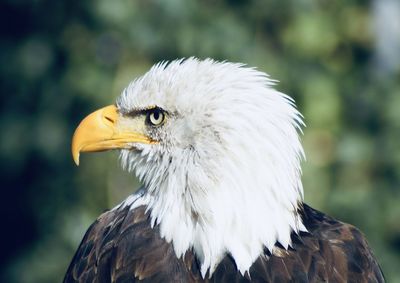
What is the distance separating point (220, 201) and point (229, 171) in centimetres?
11

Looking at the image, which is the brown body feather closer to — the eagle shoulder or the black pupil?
the eagle shoulder

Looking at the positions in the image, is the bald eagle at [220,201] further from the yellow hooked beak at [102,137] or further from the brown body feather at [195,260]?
the yellow hooked beak at [102,137]

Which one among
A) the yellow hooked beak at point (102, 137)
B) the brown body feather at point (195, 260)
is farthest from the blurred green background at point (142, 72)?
the brown body feather at point (195, 260)

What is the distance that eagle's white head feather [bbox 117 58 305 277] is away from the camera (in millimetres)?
3961

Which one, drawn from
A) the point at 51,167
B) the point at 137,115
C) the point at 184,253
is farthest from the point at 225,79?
the point at 51,167

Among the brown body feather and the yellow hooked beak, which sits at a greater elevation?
the yellow hooked beak

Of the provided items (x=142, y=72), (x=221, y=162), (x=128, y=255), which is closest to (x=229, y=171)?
(x=221, y=162)

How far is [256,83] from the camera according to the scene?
4.07 meters

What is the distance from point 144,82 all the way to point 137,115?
12cm

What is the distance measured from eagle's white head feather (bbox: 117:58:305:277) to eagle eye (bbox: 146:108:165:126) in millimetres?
72

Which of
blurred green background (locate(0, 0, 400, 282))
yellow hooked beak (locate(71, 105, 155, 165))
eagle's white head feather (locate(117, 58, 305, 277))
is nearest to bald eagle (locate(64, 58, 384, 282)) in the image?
eagle's white head feather (locate(117, 58, 305, 277))

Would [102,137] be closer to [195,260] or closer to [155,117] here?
[155,117]

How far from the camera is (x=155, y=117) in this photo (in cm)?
418

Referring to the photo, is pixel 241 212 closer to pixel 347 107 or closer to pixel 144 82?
pixel 144 82
